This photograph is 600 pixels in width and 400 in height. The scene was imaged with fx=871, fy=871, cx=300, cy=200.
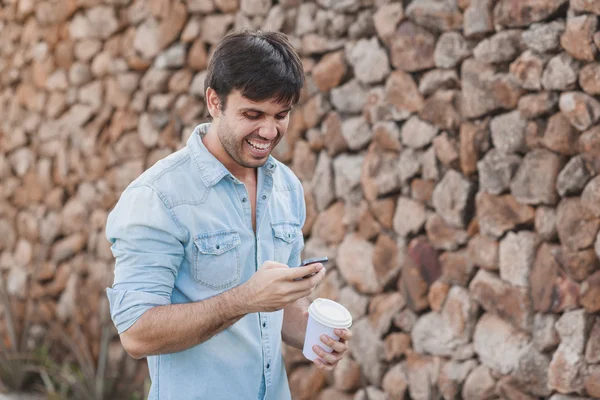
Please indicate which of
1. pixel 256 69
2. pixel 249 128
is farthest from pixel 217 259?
pixel 256 69

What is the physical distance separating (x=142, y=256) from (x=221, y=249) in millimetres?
176

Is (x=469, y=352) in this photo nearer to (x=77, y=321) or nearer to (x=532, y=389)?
(x=532, y=389)

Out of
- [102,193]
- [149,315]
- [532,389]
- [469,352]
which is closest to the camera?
[149,315]

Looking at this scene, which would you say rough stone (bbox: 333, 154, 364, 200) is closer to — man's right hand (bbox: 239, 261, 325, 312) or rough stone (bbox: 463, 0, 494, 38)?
rough stone (bbox: 463, 0, 494, 38)

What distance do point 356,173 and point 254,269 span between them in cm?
160

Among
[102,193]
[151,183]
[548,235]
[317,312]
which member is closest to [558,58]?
[548,235]

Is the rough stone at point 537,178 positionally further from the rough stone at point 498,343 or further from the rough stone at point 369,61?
the rough stone at point 369,61

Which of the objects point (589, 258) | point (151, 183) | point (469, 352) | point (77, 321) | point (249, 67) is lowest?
point (77, 321)

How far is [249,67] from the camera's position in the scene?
1843 millimetres

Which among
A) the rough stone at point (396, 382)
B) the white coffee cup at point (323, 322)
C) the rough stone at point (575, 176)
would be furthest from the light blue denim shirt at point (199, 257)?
the rough stone at point (396, 382)

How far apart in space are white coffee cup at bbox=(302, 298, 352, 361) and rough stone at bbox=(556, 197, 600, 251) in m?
1.07

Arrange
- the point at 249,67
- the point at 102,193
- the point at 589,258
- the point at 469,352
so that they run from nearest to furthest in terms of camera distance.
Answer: the point at 249,67 → the point at 589,258 → the point at 469,352 → the point at 102,193

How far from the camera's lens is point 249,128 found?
186 centimetres

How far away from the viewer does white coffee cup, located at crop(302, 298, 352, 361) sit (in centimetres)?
183
